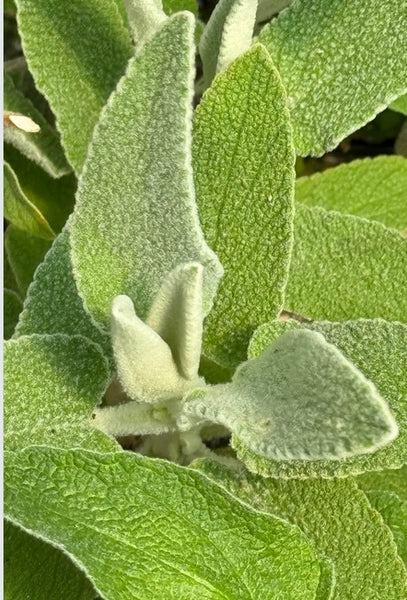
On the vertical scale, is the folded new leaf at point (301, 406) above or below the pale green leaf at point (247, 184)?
below

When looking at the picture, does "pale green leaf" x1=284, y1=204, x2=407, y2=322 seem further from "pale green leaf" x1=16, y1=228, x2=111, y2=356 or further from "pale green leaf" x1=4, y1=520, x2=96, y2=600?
"pale green leaf" x1=4, y1=520, x2=96, y2=600

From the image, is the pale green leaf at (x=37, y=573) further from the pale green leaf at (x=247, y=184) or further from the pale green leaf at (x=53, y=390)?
the pale green leaf at (x=247, y=184)

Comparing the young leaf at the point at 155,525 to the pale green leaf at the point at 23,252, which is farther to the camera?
the pale green leaf at the point at 23,252

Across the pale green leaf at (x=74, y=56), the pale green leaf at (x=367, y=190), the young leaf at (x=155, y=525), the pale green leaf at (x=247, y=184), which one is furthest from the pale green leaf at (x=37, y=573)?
the pale green leaf at (x=367, y=190)

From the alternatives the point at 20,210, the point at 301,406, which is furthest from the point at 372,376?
the point at 20,210

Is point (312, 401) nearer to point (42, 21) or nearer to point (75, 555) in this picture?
point (75, 555)

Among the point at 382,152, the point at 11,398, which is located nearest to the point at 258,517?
the point at 11,398

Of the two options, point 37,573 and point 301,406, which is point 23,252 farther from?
point 301,406

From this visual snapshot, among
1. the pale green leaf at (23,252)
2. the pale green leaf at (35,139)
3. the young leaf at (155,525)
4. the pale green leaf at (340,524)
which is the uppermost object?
the pale green leaf at (35,139)
